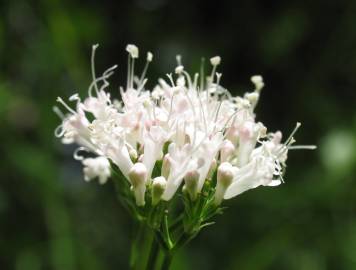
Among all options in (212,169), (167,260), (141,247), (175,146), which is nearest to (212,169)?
(212,169)

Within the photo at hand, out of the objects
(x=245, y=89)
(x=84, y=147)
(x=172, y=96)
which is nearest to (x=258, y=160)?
(x=172, y=96)

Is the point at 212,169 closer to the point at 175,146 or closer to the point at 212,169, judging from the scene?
the point at 212,169

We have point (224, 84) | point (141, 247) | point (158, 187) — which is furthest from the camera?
point (224, 84)

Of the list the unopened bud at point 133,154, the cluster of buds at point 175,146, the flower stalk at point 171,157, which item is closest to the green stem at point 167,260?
the flower stalk at point 171,157

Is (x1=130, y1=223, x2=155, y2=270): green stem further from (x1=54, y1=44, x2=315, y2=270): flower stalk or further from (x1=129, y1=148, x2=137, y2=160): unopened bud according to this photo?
(x1=129, y1=148, x2=137, y2=160): unopened bud

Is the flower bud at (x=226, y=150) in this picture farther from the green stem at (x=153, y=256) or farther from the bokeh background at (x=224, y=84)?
the bokeh background at (x=224, y=84)

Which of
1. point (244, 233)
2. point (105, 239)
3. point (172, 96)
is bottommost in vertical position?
point (105, 239)

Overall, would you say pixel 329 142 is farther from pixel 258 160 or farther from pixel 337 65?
pixel 258 160
